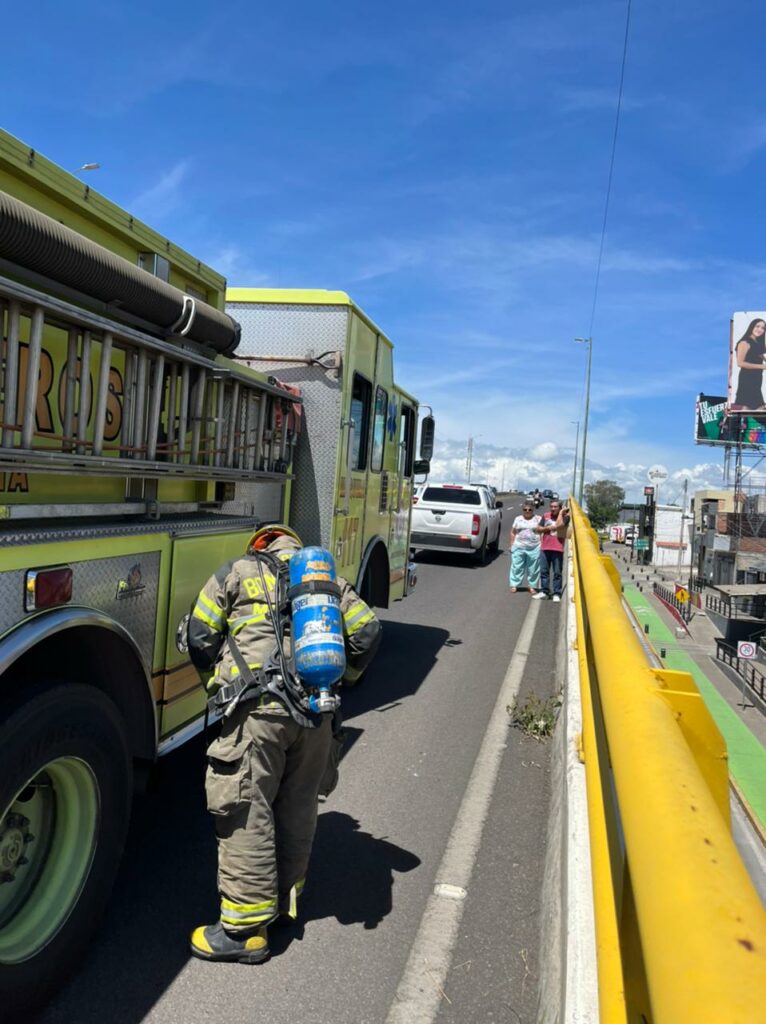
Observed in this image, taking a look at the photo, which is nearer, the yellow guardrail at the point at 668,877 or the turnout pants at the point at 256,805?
the yellow guardrail at the point at 668,877

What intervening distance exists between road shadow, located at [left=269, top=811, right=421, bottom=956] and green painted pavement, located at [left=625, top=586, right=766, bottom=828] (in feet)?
37.9

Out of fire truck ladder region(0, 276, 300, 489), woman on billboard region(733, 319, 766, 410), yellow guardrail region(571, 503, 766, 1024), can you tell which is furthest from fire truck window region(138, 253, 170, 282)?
woman on billboard region(733, 319, 766, 410)

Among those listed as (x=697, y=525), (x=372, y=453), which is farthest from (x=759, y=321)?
(x=372, y=453)

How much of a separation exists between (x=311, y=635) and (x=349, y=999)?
132cm

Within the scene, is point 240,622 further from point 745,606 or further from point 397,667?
point 745,606

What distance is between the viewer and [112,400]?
3193 mm

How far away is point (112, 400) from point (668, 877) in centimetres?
286

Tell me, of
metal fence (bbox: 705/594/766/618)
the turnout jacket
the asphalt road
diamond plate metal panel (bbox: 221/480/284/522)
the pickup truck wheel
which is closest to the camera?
the asphalt road

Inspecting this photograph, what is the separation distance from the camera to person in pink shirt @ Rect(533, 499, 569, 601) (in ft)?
39.8

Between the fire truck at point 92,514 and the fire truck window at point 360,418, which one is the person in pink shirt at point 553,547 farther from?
the fire truck at point 92,514

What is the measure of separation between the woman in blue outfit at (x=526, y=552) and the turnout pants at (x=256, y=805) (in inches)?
402

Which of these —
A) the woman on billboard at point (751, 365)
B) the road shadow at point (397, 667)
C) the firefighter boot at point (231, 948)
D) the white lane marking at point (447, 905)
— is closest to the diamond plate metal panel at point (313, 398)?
the road shadow at point (397, 667)

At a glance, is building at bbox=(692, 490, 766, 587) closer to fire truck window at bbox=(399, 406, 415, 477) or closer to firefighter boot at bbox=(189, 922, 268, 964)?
fire truck window at bbox=(399, 406, 415, 477)

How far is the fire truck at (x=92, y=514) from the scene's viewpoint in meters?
2.50
